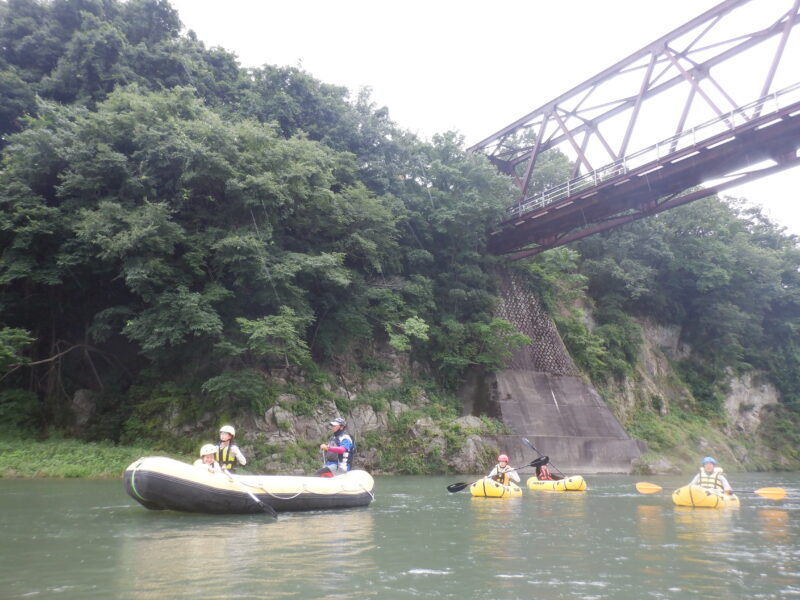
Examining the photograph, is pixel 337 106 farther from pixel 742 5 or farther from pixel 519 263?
pixel 742 5

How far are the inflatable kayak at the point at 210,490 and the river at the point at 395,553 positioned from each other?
26 centimetres

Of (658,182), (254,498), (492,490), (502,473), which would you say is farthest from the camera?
(658,182)

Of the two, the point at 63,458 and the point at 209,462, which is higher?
the point at 209,462

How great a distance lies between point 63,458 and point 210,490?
9.88 meters

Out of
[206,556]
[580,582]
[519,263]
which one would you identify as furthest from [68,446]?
[519,263]

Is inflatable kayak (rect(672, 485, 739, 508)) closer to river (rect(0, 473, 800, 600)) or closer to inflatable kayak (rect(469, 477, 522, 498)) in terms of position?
river (rect(0, 473, 800, 600))

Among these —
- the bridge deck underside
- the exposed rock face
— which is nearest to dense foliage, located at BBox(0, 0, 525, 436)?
the bridge deck underside

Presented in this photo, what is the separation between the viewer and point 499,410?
23125 mm

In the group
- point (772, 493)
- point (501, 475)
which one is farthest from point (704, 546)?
point (772, 493)

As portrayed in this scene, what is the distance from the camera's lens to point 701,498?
464 inches

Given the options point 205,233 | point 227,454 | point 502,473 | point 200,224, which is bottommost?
point 502,473

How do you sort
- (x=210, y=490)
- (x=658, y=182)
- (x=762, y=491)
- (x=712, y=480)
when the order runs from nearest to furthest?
1. (x=210, y=490)
2. (x=712, y=480)
3. (x=762, y=491)
4. (x=658, y=182)

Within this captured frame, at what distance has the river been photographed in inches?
200

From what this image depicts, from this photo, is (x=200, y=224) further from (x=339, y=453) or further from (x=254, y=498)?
(x=254, y=498)
